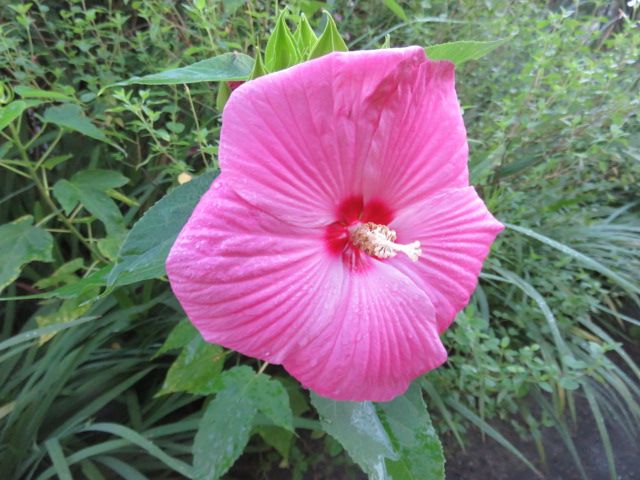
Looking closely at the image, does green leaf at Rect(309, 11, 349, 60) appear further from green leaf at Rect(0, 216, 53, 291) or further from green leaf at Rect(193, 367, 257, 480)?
green leaf at Rect(0, 216, 53, 291)

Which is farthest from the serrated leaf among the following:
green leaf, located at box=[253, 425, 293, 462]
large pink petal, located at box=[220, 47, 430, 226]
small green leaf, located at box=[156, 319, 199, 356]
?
large pink petal, located at box=[220, 47, 430, 226]

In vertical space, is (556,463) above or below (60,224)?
below

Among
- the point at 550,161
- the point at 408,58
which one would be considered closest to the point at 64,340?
the point at 408,58

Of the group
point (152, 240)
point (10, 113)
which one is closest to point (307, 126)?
point (152, 240)

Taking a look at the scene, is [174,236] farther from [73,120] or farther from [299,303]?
[73,120]

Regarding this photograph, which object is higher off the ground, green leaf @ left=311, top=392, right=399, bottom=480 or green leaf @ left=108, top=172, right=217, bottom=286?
green leaf @ left=108, top=172, right=217, bottom=286

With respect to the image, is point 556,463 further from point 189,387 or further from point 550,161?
point 189,387

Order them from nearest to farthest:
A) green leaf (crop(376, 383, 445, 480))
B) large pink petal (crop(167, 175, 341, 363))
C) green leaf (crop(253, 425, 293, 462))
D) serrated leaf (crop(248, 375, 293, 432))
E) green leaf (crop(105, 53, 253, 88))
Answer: large pink petal (crop(167, 175, 341, 363)) < green leaf (crop(105, 53, 253, 88)) < green leaf (crop(376, 383, 445, 480)) < serrated leaf (crop(248, 375, 293, 432)) < green leaf (crop(253, 425, 293, 462))
